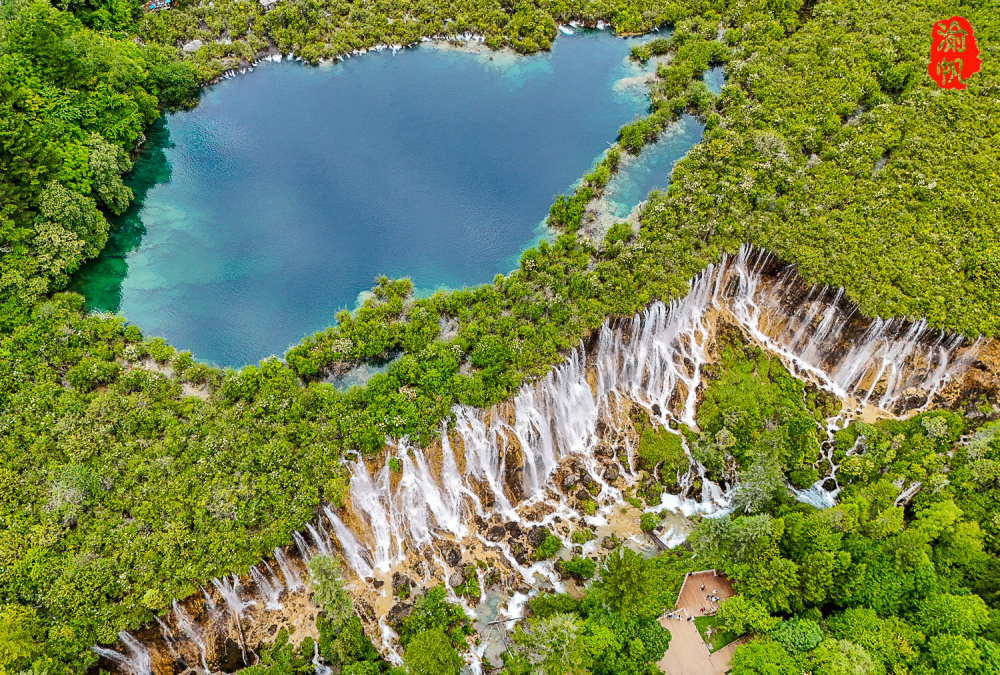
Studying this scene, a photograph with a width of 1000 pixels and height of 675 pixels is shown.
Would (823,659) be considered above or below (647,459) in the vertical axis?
below

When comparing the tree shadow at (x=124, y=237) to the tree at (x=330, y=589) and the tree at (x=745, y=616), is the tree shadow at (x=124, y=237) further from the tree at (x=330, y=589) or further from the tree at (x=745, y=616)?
the tree at (x=745, y=616)

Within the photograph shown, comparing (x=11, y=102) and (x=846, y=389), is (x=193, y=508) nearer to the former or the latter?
(x=11, y=102)

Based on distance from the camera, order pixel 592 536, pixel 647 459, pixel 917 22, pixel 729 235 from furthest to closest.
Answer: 1. pixel 917 22
2. pixel 729 235
3. pixel 647 459
4. pixel 592 536

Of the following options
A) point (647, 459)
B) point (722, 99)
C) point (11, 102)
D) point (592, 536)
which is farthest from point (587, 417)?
point (11, 102)

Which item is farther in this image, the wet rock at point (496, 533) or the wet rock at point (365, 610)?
the wet rock at point (496, 533)

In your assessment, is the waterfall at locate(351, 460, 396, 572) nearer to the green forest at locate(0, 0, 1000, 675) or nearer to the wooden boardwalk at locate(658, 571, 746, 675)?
the green forest at locate(0, 0, 1000, 675)

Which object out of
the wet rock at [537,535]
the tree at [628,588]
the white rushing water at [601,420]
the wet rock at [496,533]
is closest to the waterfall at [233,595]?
the white rushing water at [601,420]

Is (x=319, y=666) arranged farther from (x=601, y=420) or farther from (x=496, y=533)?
(x=601, y=420)
